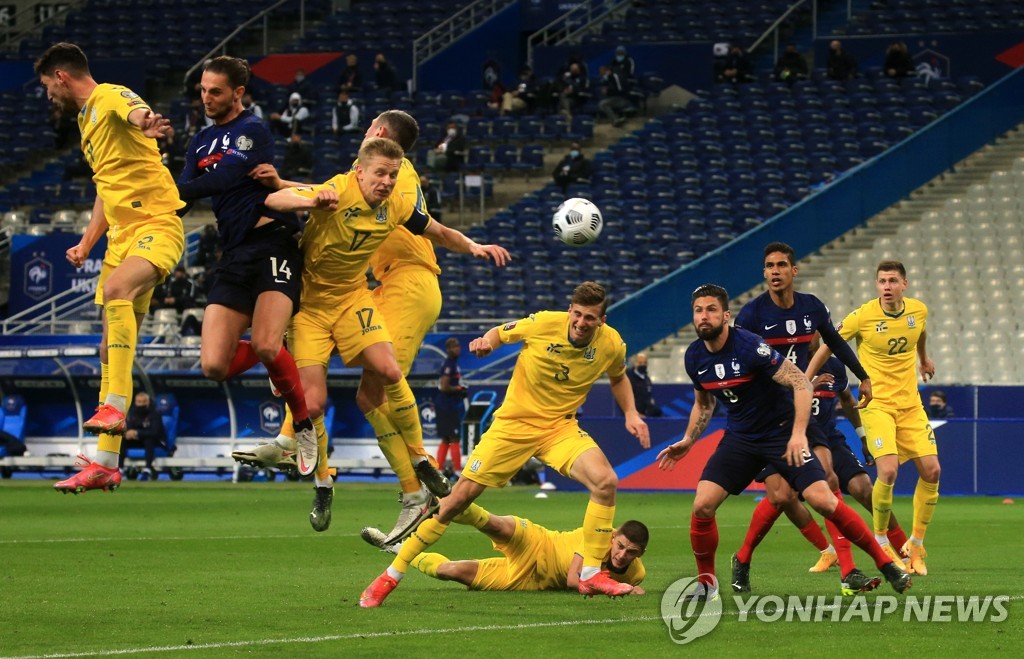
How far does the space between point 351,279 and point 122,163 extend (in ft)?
5.41

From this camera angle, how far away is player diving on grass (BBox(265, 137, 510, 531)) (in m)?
9.95

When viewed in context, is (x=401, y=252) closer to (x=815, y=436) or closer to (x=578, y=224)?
(x=578, y=224)

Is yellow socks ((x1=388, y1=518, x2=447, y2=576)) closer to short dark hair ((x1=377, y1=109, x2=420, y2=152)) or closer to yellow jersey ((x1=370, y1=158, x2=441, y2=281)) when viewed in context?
yellow jersey ((x1=370, y1=158, x2=441, y2=281))

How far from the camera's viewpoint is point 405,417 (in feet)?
35.1

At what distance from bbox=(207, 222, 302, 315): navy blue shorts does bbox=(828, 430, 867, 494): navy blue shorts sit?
192 inches

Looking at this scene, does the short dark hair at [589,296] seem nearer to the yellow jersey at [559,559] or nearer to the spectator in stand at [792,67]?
the yellow jersey at [559,559]

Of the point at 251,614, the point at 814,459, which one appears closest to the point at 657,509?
the point at 814,459

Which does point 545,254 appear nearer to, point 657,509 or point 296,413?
point 657,509

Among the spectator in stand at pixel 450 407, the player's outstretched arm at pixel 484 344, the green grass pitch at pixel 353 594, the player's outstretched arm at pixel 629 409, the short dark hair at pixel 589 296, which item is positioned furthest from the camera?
the spectator in stand at pixel 450 407

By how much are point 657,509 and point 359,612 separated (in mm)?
9998

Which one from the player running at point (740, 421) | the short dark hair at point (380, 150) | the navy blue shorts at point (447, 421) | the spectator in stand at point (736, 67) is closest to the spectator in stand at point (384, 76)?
the spectator in stand at point (736, 67)

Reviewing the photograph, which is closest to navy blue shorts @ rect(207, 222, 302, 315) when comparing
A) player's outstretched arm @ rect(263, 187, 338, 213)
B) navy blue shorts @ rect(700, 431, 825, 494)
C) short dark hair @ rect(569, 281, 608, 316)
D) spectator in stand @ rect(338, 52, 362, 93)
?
player's outstretched arm @ rect(263, 187, 338, 213)

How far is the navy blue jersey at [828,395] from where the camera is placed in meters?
12.3

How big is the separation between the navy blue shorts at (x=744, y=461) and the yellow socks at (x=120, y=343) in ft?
12.0
